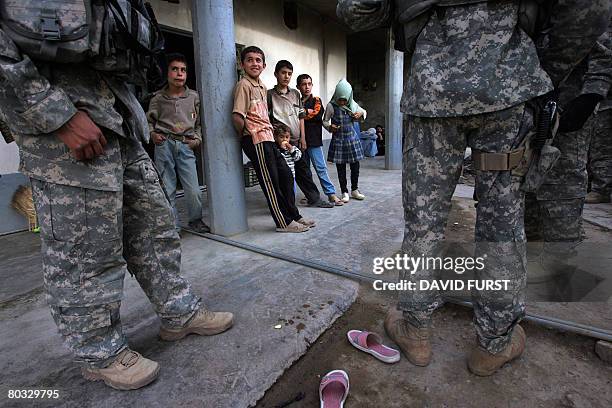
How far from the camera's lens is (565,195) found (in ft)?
6.81

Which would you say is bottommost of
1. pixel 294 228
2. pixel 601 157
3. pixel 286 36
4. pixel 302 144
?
pixel 294 228

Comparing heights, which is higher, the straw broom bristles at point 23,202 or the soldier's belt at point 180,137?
the soldier's belt at point 180,137

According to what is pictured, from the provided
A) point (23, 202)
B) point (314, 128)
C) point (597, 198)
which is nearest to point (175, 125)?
point (23, 202)

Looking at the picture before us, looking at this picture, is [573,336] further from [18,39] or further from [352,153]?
[352,153]

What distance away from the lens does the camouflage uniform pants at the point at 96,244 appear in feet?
3.84

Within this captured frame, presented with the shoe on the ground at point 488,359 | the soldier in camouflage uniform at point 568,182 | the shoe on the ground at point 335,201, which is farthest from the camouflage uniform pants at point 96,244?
the shoe on the ground at point 335,201

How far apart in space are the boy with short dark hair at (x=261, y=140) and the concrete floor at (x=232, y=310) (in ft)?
0.76

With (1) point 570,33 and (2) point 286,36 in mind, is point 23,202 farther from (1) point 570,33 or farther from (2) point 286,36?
(2) point 286,36

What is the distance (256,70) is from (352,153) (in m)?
1.67

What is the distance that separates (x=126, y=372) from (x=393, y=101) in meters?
5.97

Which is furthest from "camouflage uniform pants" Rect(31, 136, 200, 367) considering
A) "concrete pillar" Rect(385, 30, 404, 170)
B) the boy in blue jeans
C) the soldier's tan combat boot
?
"concrete pillar" Rect(385, 30, 404, 170)

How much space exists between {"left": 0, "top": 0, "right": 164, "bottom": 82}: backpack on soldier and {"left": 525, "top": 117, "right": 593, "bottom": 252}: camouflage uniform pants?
2.20 metres

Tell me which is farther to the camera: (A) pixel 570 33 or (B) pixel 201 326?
(B) pixel 201 326

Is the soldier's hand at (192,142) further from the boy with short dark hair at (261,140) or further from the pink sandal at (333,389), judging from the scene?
the pink sandal at (333,389)
